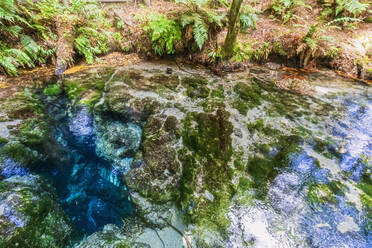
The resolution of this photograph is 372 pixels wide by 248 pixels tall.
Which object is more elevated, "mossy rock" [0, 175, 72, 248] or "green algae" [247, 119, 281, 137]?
"green algae" [247, 119, 281, 137]

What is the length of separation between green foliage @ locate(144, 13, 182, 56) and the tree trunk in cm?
151

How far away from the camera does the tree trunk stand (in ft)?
14.8

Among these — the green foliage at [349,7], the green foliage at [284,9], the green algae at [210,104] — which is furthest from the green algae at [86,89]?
the green foliage at [349,7]

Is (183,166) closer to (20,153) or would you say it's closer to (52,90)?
(20,153)

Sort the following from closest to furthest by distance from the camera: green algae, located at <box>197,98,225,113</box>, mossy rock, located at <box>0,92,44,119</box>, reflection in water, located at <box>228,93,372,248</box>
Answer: reflection in water, located at <box>228,93,372,248</box> < mossy rock, located at <box>0,92,44,119</box> < green algae, located at <box>197,98,225,113</box>

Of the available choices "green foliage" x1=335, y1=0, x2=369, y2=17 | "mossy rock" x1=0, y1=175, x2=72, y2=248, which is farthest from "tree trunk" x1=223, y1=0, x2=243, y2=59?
"mossy rock" x1=0, y1=175, x2=72, y2=248

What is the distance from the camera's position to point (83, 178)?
3.36 m

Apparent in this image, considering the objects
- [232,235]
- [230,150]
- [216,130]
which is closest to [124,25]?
[216,130]

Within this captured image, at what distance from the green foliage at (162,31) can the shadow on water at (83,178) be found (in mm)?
3108

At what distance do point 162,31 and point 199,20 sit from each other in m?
1.13

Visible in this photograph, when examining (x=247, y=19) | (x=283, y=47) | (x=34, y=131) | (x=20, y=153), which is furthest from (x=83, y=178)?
(x=283, y=47)

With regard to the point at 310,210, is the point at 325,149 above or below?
above

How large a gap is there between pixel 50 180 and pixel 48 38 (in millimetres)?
3967

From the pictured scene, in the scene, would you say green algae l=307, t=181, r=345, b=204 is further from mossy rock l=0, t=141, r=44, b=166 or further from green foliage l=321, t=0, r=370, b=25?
green foliage l=321, t=0, r=370, b=25
